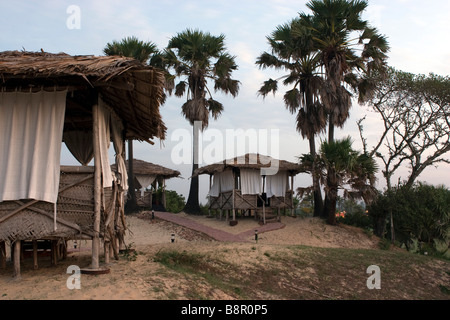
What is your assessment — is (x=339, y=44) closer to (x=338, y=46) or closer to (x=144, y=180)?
(x=338, y=46)

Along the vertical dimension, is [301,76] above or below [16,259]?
above

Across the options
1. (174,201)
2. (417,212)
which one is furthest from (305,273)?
(174,201)

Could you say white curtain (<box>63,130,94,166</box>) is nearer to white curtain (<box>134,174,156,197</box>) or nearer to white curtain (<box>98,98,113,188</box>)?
white curtain (<box>98,98,113,188</box>)

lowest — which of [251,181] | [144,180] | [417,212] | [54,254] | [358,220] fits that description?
[54,254]

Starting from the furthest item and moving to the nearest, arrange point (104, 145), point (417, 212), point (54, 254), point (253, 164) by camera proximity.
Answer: point (253, 164) → point (417, 212) → point (54, 254) → point (104, 145)

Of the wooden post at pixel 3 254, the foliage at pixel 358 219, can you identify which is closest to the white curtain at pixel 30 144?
the wooden post at pixel 3 254

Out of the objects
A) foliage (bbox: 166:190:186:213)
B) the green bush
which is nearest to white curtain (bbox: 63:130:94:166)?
the green bush

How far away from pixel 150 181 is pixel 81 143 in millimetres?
16321

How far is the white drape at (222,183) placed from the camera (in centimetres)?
2131

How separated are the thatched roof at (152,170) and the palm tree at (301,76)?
9.09m

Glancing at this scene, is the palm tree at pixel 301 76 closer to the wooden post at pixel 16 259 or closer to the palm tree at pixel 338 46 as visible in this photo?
the palm tree at pixel 338 46

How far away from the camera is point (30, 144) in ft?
23.3

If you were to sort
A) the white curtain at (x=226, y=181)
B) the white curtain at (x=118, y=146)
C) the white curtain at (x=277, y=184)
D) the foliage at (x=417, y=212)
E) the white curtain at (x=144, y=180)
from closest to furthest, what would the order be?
the white curtain at (x=118, y=146) < the foliage at (x=417, y=212) < the white curtain at (x=226, y=181) < the white curtain at (x=277, y=184) < the white curtain at (x=144, y=180)
